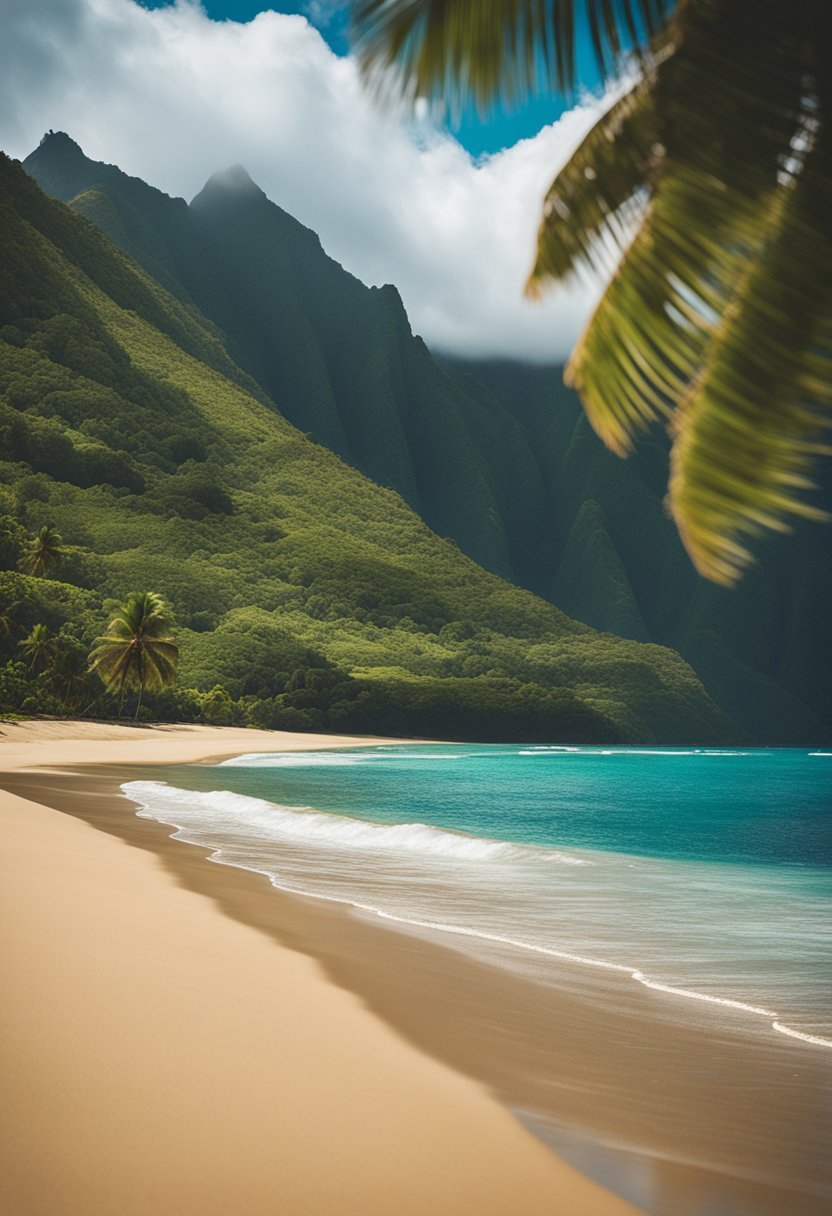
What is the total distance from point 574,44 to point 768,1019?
659 centimetres

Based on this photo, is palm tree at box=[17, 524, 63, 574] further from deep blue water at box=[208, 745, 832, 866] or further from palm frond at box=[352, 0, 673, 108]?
palm frond at box=[352, 0, 673, 108]

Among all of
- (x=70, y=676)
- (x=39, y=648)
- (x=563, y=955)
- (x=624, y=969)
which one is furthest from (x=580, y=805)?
(x=39, y=648)

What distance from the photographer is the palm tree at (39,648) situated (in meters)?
73.8

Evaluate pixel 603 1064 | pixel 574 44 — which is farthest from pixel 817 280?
pixel 603 1064

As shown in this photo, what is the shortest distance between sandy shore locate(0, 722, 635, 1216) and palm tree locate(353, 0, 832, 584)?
7.88 feet

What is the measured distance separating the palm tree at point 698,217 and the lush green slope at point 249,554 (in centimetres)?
8667

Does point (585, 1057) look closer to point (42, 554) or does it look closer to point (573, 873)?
point (573, 873)

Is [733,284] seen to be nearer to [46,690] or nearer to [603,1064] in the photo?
[603,1064]

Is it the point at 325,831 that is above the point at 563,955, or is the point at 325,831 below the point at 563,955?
below

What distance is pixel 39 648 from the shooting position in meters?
73.9

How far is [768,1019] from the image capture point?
7.52m

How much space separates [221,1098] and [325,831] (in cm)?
1611

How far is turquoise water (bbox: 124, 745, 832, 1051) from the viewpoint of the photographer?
909cm

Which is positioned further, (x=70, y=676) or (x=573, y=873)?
(x=70, y=676)
